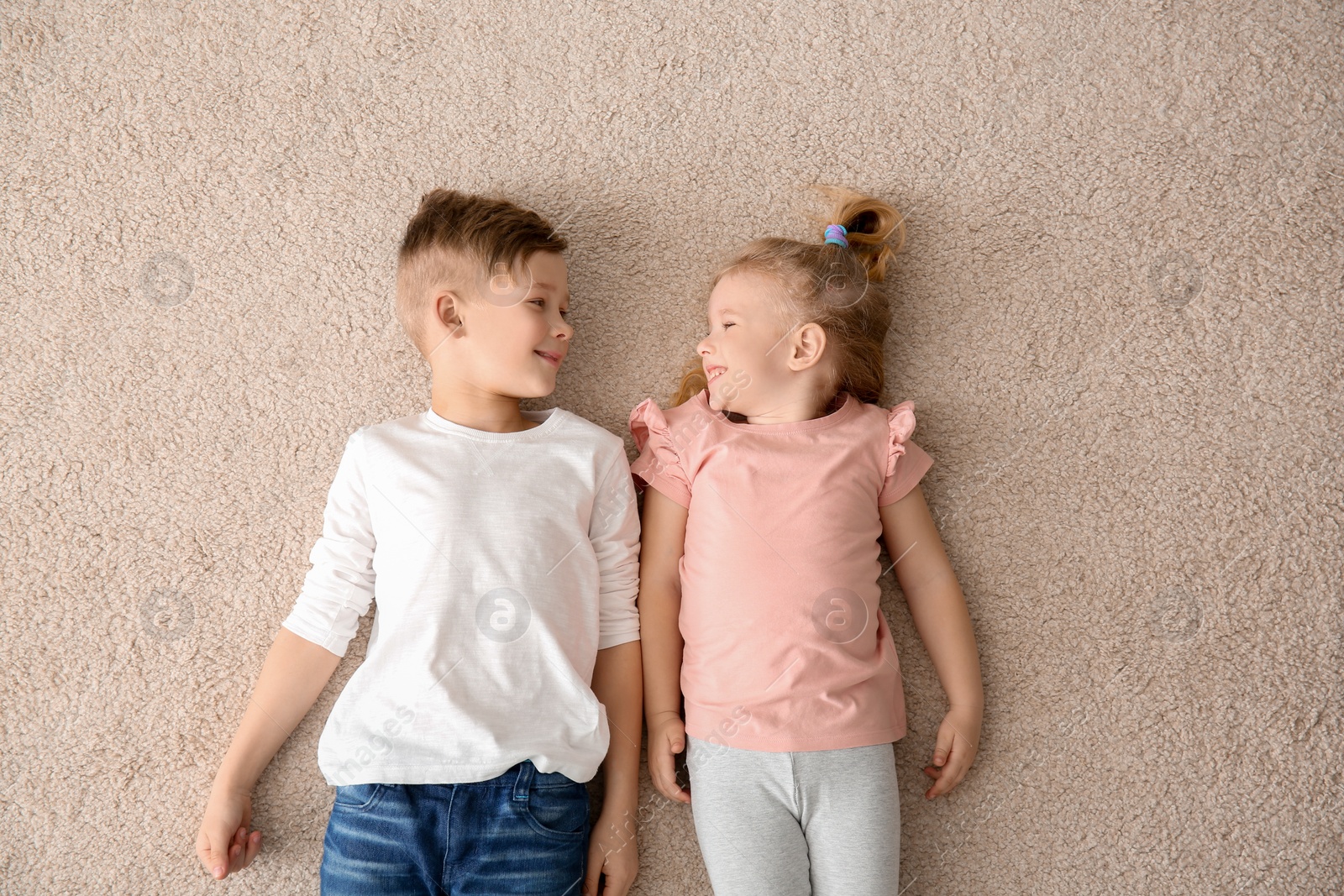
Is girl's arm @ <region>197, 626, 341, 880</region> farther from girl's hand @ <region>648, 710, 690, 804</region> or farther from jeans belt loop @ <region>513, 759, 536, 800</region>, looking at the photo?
girl's hand @ <region>648, 710, 690, 804</region>

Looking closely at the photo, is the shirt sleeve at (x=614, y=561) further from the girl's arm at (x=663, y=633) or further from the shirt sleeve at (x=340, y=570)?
the shirt sleeve at (x=340, y=570)

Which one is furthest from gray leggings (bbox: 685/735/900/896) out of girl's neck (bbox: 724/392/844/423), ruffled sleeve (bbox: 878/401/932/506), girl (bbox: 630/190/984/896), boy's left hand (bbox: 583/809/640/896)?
girl's neck (bbox: 724/392/844/423)

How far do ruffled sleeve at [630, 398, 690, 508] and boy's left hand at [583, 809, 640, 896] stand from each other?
44 cm

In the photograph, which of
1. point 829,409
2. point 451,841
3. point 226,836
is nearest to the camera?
point 451,841

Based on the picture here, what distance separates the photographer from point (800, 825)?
3.43ft

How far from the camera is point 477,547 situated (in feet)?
3.43

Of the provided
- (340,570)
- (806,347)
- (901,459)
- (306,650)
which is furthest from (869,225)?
(306,650)

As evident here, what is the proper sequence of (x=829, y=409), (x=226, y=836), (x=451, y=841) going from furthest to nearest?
(x=829, y=409) < (x=226, y=836) < (x=451, y=841)

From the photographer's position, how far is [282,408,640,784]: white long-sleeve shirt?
3.25ft

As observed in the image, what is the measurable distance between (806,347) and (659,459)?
27 centimetres

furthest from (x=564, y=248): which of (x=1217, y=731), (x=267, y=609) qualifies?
(x=1217, y=731)

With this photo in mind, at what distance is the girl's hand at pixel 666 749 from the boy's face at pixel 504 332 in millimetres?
490

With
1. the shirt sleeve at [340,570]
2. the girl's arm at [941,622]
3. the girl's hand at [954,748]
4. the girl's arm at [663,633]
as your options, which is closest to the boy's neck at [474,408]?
the shirt sleeve at [340,570]

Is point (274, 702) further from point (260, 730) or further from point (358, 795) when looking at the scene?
point (358, 795)
